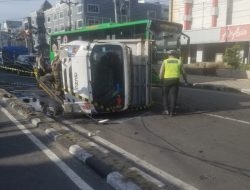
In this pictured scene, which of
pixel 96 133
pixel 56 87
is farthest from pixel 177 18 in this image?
pixel 96 133

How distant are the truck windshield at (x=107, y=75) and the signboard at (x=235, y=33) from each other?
21.0 meters

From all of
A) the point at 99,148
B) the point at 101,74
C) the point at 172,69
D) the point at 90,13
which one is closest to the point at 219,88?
the point at 172,69

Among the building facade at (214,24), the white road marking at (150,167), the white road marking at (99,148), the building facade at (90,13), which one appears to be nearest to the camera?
the white road marking at (150,167)

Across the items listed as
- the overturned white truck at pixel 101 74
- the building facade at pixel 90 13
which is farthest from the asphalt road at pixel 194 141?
the building facade at pixel 90 13

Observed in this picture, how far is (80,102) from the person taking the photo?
9562 millimetres

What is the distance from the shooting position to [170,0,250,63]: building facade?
1168 inches

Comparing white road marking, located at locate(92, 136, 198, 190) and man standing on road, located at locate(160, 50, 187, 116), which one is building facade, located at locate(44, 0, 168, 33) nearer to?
man standing on road, located at locate(160, 50, 187, 116)

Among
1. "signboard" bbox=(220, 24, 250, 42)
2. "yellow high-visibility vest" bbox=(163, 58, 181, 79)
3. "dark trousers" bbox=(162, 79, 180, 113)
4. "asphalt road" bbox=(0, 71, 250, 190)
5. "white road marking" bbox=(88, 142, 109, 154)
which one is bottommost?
"asphalt road" bbox=(0, 71, 250, 190)

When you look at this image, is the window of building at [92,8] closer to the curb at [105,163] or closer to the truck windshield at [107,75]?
the truck windshield at [107,75]

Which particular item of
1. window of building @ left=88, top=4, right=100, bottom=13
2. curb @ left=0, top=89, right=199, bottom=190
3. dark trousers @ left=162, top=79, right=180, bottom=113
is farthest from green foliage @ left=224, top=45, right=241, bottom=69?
window of building @ left=88, top=4, right=100, bottom=13

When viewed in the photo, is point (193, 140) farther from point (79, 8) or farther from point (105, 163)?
point (79, 8)

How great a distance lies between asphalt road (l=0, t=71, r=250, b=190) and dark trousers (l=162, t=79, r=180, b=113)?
1.30 ft

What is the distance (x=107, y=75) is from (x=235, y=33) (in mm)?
22218

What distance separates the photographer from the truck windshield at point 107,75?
9367 millimetres
